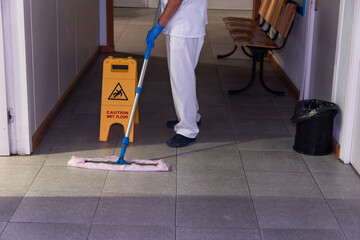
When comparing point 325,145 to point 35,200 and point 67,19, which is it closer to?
point 35,200

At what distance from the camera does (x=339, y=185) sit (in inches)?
146

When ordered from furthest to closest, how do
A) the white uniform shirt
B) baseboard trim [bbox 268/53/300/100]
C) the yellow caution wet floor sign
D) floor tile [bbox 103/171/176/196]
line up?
Result: baseboard trim [bbox 268/53/300/100]
the yellow caution wet floor sign
the white uniform shirt
floor tile [bbox 103/171/176/196]

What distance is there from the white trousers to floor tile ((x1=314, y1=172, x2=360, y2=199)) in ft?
3.26

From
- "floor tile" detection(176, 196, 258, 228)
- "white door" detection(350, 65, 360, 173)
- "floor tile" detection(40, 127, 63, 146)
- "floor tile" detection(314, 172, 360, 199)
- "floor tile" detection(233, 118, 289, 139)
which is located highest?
"white door" detection(350, 65, 360, 173)

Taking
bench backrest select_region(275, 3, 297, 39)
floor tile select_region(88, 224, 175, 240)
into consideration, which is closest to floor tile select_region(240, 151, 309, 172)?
floor tile select_region(88, 224, 175, 240)

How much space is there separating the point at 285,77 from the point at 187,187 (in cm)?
314

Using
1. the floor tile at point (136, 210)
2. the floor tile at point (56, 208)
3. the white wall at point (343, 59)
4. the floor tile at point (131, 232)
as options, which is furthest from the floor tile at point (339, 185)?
the floor tile at point (56, 208)

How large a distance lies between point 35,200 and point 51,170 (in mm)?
464

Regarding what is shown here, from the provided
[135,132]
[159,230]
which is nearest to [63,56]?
[135,132]

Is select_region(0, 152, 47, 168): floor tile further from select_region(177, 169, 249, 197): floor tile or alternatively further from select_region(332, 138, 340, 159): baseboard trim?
select_region(332, 138, 340, 159): baseboard trim

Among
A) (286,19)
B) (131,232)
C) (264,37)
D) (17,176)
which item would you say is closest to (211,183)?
(131,232)

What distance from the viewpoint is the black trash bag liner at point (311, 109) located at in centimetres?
411

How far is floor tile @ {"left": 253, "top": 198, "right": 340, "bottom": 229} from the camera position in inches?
124

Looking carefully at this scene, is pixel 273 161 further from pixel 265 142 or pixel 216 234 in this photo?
pixel 216 234
